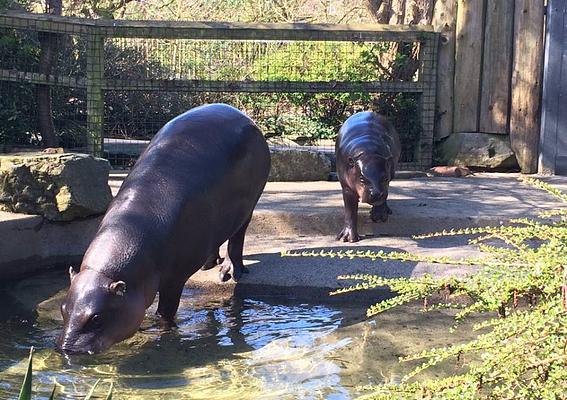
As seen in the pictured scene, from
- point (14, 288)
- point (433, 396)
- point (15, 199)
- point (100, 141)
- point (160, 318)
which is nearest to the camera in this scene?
point (433, 396)

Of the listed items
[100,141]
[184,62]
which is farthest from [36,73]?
[184,62]

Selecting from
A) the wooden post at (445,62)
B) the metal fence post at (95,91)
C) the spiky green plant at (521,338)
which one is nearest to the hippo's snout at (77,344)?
the spiky green plant at (521,338)

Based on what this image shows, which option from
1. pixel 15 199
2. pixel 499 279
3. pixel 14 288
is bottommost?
pixel 14 288

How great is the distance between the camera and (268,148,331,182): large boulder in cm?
920

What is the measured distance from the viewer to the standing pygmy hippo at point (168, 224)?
431 centimetres

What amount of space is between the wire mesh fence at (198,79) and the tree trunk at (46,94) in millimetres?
15

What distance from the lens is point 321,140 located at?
11.2 m

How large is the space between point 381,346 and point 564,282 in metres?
2.82

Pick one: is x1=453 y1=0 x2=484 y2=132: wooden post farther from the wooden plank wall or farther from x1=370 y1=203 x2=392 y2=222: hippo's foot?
x1=370 y1=203 x2=392 y2=222: hippo's foot

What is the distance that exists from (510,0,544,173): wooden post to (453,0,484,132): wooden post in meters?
0.39

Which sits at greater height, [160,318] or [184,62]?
[184,62]

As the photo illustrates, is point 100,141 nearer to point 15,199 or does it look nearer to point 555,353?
point 15,199

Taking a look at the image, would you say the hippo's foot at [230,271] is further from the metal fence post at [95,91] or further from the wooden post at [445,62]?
the wooden post at [445,62]

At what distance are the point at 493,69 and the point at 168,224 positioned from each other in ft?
19.2
